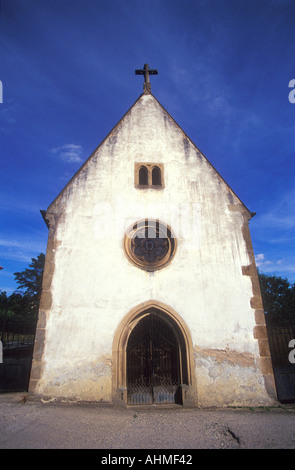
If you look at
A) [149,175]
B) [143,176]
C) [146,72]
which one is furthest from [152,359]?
[146,72]

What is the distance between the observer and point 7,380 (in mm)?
8180

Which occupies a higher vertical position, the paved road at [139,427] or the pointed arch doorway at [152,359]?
the pointed arch doorway at [152,359]

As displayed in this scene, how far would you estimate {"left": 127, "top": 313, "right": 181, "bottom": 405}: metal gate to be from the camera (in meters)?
6.43

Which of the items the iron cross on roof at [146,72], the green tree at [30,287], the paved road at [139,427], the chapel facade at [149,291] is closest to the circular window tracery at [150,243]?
the chapel facade at [149,291]

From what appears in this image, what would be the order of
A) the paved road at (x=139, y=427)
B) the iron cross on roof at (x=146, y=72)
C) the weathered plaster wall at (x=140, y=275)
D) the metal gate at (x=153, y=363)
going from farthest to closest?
the iron cross on roof at (x=146, y=72)
the metal gate at (x=153, y=363)
the weathered plaster wall at (x=140, y=275)
the paved road at (x=139, y=427)

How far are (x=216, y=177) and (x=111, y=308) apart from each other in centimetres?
574

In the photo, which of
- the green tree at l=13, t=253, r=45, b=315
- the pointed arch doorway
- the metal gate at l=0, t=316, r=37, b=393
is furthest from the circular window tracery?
the green tree at l=13, t=253, r=45, b=315

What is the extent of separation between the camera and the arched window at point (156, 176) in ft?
28.1

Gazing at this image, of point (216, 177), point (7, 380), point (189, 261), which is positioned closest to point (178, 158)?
point (216, 177)

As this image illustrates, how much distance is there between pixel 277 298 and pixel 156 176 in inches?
1170

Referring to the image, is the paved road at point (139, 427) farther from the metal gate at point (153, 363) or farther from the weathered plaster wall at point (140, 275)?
the weathered plaster wall at point (140, 275)

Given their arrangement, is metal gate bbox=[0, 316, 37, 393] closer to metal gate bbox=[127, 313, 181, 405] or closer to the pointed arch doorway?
the pointed arch doorway

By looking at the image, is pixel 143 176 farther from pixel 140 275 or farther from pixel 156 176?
pixel 140 275

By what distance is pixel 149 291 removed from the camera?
274 inches
